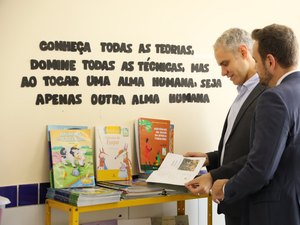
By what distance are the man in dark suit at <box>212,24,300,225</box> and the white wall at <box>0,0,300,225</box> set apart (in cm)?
91

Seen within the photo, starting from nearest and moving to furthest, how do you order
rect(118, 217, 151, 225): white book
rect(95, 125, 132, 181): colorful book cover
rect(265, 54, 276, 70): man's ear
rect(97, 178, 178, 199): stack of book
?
1. rect(265, 54, 276, 70): man's ear
2. rect(97, 178, 178, 199): stack of book
3. rect(95, 125, 132, 181): colorful book cover
4. rect(118, 217, 151, 225): white book

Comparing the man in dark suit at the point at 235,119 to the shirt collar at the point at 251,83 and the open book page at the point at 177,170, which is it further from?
the open book page at the point at 177,170

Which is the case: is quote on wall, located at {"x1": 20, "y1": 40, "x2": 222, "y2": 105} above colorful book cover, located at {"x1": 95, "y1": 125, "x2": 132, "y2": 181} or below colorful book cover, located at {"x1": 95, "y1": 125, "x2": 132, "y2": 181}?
above

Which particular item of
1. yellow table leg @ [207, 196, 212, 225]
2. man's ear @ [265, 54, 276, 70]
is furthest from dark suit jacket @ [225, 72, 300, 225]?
yellow table leg @ [207, 196, 212, 225]

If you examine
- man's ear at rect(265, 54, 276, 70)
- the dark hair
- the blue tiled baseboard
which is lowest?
the blue tiled baseboard

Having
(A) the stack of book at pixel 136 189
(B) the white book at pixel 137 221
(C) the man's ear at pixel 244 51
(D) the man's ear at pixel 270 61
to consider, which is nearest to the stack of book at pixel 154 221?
(B) the white book at pixel 137 221

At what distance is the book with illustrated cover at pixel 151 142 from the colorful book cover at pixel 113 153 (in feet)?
0.22

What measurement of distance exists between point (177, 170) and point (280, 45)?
881 millimetres

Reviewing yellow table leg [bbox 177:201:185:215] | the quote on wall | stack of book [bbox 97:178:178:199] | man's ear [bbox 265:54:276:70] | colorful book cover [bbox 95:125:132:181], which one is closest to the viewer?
man's ear [bbox 265:54:276:70]

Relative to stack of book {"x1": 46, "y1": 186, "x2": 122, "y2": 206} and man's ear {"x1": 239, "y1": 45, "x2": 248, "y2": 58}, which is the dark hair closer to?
man's ear {"x1": 239, "y1": 45, "x2": 248, "y2": 58}

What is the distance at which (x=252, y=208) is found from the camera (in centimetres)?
219

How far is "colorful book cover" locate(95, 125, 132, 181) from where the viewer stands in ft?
9.00

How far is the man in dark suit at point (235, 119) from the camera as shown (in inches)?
95.1

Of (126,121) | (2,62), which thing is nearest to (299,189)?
(126,121)
